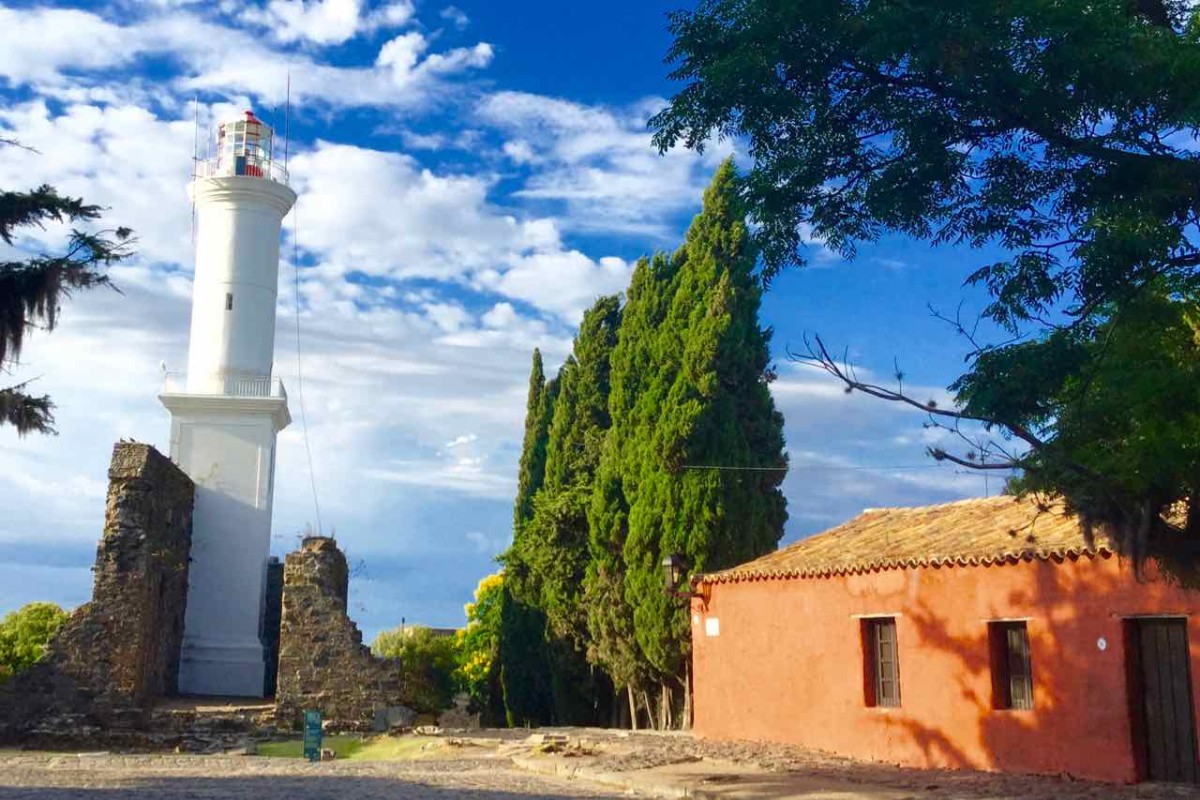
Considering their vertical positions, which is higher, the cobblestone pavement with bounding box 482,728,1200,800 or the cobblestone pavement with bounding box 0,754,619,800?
the cobblestone pavement with bounding box 482,728,1200,800

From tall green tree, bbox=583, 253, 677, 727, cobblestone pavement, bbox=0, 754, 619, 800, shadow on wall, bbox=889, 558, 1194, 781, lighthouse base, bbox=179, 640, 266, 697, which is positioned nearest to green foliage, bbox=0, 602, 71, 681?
lighthouse base, bbox=179, 640, 266, 697

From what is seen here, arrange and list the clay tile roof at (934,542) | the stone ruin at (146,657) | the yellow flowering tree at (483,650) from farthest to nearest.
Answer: the yellow flowering tree at (483,650) < the stone ruin at (146,657) < the clay tile roof at (934,542)

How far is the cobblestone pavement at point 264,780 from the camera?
11.2 meters

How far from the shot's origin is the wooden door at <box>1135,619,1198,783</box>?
36.3 feet

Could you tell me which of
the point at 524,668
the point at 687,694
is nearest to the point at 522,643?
the point at 524,668

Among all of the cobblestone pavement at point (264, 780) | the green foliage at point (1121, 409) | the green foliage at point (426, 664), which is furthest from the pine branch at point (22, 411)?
the green foliage at point (426, 664)

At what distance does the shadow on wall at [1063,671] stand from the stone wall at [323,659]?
9.76 meters

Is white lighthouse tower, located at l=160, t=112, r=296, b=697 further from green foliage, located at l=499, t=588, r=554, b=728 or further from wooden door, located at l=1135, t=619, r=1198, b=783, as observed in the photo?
wooden door, located at l=1135, t=619, r=1198, b=783

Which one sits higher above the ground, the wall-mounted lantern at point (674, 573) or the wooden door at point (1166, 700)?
the wall-mounted lantern at point (674, 573)

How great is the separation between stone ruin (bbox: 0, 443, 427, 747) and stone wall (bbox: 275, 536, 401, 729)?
0.02 meters

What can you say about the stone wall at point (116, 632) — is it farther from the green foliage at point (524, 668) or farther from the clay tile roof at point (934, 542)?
the clay tile roof at point (934, 542)

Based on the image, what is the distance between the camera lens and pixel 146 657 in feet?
64.8

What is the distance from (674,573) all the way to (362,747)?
17.9 feet

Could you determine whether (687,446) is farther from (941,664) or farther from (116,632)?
(116,632)
